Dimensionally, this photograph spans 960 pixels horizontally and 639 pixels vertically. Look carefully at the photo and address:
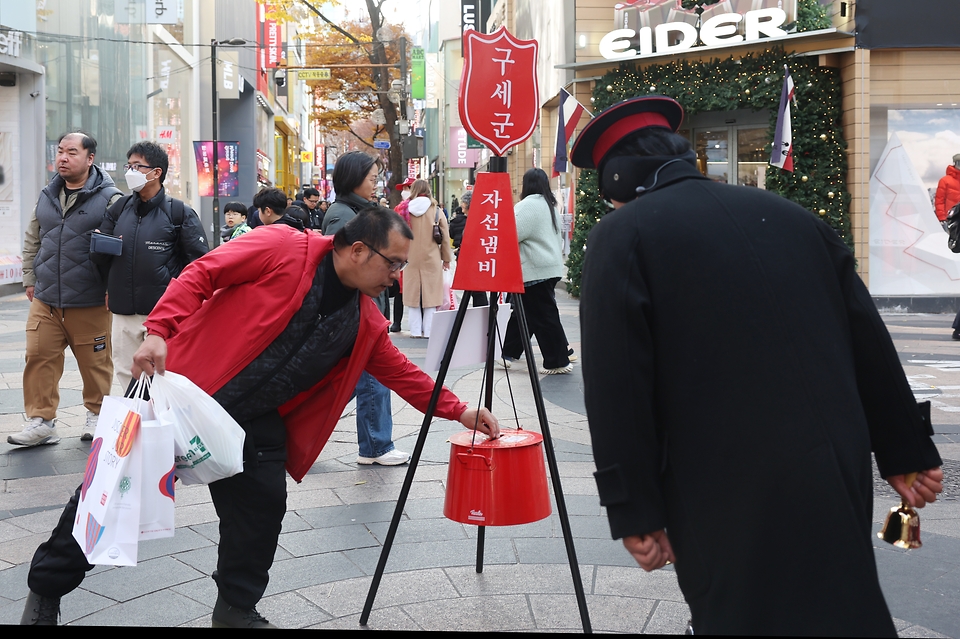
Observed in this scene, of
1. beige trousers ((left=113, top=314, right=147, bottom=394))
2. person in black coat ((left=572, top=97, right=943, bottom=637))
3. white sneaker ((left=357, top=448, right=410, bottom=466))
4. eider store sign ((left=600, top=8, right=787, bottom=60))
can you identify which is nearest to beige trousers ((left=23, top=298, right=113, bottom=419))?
beige trousers ((left=113, top=314, right=147, bottom=394))

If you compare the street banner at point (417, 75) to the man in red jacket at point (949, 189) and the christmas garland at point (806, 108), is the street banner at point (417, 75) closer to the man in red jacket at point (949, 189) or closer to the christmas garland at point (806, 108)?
the christmas garland at point (806, 108)

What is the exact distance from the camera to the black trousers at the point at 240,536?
333cm

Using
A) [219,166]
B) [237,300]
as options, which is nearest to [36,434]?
[237,300]

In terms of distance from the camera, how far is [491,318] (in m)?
4.12

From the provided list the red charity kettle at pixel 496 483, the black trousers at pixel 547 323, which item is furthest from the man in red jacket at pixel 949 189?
→ the red charity kettle at pixel 496 483

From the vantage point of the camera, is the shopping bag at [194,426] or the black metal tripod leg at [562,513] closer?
the shopping bag at [194,426]

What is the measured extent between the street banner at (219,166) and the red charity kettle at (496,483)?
26.0 m

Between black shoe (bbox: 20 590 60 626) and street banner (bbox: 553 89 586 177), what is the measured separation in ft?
43.0

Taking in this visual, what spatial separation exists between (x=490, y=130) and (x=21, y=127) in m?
17.4

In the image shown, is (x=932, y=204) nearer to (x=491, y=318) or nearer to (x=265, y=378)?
(x=491, y=318)

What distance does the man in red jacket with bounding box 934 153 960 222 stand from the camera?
46.5 ft

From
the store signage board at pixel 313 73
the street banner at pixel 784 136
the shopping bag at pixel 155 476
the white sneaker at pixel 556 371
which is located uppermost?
the store signage board at pixel 313 73

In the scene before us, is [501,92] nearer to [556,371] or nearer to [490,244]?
[490,244]

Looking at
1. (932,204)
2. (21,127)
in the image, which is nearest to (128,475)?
(932,204)
